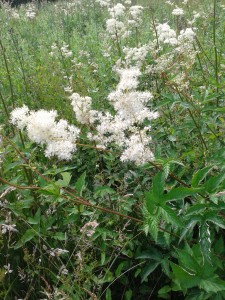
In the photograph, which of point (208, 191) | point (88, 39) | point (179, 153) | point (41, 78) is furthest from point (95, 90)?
point (88, 39)

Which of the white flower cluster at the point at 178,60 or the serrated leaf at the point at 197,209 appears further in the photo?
the white flower cluster at the point at 178,60

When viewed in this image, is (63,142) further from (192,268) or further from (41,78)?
(41,78)

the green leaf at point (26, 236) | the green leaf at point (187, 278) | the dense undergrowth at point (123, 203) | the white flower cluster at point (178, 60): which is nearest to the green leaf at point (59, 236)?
the dense undergrowth at point (123, 203)

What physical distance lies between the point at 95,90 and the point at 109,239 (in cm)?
174

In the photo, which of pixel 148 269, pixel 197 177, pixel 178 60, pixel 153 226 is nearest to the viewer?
pixel 153 226

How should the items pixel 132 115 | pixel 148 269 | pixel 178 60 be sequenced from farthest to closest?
pixel 178 60 → pixel 148 269 → pixel 132 115

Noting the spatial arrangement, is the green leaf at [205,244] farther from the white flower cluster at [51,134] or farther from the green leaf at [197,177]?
the white flower cluster at [51,134]

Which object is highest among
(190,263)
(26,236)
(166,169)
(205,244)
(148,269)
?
(166,169)

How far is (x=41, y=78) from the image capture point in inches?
160

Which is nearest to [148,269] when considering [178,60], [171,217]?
[171,217]

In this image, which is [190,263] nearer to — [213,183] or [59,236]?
[213,183]

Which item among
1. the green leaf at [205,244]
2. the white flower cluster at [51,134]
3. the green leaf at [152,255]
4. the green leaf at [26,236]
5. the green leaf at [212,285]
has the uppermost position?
the white flower cluster at [51,134]

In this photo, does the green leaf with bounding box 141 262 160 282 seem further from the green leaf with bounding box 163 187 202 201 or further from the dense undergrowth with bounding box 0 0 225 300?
the green leaf with bounding box 163 187 202 201

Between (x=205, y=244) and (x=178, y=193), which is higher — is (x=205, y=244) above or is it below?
below
